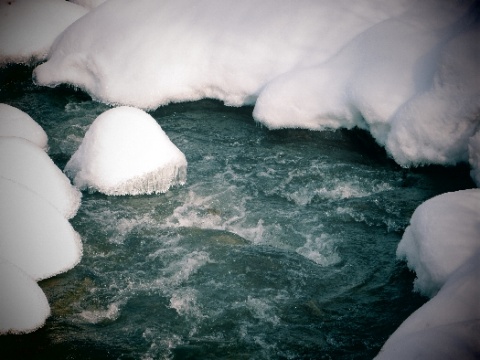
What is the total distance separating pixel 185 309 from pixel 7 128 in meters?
4.05

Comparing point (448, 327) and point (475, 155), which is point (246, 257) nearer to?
point (448, 327)

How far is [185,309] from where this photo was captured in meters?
4.44

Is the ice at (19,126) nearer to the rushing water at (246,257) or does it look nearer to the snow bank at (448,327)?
the rushing water at (246,257)

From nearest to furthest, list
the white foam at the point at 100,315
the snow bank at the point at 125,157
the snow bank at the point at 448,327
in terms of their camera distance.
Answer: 1. the snow bank at the point at 448,327
2. the white foam at the point at 100,315
3. the snow bank at the point at 125,157

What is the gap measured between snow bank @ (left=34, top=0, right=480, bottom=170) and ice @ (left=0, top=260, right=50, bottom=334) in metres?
4.30

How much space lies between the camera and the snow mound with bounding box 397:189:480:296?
398cm

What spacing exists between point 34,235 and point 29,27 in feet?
21.7

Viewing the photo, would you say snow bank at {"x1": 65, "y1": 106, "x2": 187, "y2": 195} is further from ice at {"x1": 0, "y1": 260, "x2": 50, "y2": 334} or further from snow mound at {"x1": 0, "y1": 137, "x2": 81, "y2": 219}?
ice at {"x1": 0, "y1": 260, "x2": 50, "y2": 334}

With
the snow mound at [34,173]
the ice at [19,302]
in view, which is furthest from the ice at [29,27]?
the ice at [19,302]

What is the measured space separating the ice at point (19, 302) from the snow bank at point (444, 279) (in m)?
3.04

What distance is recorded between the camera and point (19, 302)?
413 centimetres

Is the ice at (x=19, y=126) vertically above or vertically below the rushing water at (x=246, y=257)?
above

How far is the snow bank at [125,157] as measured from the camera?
5906 millimetres

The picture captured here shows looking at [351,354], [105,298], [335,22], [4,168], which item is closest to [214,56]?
[335,22]
